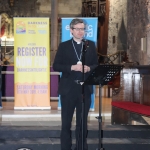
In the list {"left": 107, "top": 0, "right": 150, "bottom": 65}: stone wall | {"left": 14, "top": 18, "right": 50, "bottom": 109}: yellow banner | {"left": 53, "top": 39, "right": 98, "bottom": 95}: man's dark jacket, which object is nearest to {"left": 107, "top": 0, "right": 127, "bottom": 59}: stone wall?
{"left": 107, "top": 0, "right": 150, "bottom": 65}: stone wall

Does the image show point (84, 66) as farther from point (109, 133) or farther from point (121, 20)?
point (121, 20)

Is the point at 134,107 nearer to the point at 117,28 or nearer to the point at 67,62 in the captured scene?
the point at 67,62

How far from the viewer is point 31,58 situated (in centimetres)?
769

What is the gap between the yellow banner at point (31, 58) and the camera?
25.2ft

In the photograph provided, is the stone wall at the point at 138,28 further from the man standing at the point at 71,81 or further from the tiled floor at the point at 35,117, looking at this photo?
the man standing at the point at 71,81

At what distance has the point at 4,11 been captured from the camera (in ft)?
54.2

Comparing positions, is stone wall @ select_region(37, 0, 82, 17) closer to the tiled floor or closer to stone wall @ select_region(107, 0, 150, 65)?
stone wall @ select_region(107, 0, 150, 65)

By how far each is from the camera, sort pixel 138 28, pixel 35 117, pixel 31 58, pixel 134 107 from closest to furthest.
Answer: pixel 134 107
pixel 35 117
pixel 31 58
pixel 138 28

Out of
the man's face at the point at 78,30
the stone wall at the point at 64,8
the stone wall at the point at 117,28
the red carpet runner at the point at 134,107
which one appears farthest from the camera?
the stone wall at the point at 64,8

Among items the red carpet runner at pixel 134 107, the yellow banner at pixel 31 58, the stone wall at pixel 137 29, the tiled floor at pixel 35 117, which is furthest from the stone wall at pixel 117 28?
the red carpet runner at pixel 134 107

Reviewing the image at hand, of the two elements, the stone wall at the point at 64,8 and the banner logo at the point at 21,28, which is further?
the stone wall at the point at 64,8

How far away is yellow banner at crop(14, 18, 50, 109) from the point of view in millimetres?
7684

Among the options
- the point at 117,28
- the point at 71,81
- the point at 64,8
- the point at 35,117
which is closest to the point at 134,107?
the point at 71,81

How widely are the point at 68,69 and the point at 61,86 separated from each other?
248mm
